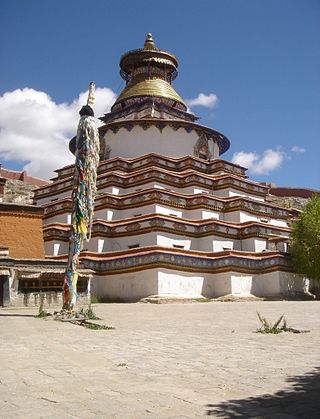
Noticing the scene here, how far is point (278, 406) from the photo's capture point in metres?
3.98

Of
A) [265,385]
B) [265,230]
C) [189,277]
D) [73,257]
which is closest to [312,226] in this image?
[265,230]

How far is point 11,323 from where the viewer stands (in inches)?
434

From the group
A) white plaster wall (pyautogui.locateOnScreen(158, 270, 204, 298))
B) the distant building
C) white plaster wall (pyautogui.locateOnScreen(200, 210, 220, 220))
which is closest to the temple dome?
A: white plaster wall (pyautogui.locateOnScreen(200, 210, 220, 220))

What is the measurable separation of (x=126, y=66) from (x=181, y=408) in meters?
38.4

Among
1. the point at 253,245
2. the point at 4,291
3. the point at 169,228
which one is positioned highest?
the point at 169,228

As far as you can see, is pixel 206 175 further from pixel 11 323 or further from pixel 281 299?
pixel 11 323

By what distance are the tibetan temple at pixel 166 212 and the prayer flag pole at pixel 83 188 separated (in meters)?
7.41

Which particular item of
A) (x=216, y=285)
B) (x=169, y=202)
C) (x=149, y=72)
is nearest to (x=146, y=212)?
(x=169, y=202)

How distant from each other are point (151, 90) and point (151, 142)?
6.10m

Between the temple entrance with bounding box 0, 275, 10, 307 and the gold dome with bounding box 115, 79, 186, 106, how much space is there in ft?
75.1

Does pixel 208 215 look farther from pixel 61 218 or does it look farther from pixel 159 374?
pixel 159 374

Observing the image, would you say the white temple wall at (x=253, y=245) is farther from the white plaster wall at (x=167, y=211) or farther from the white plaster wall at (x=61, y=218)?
the white plaster wall at (x=61, y=218)

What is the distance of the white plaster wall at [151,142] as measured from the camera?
32.7 meters

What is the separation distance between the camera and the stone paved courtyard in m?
3.89
